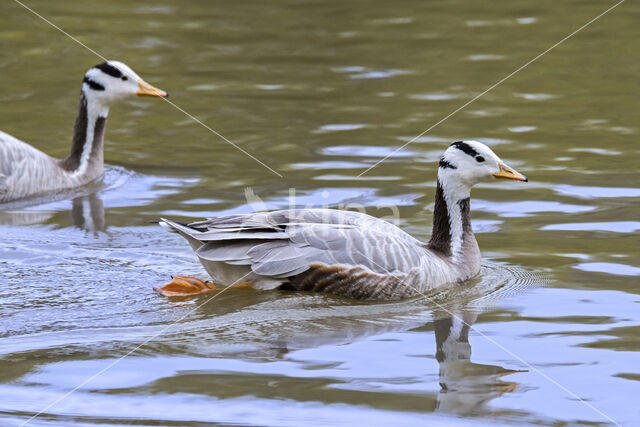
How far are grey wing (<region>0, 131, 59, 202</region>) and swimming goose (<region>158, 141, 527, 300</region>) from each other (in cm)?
392

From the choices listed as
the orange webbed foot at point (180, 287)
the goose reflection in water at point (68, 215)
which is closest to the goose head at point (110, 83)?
the goose reflection in water at point (68, 215)

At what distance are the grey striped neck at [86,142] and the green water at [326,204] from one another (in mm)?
322

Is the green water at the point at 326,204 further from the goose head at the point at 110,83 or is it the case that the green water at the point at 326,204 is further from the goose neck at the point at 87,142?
the goose head at the point at 110,83

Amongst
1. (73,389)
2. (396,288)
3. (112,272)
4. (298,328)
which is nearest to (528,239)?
(396,288)

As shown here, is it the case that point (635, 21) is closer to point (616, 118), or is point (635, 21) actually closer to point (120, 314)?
point (616, 118)

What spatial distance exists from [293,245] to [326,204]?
2.43 m

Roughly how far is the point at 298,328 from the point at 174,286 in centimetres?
139

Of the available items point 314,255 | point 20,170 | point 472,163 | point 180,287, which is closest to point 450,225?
point 472,163

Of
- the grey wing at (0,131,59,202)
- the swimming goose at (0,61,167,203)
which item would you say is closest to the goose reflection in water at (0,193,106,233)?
the grey wing at (0,131,59,202)

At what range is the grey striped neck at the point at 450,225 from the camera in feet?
30.3

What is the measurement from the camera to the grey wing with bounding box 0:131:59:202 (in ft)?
39.1

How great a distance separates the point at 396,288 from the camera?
8672mm

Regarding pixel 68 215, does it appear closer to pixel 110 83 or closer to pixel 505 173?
pixel 110 83

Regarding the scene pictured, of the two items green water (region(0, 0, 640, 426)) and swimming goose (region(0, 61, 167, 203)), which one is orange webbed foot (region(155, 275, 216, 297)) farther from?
swimming goose (region(0, 61, 167, 203))
